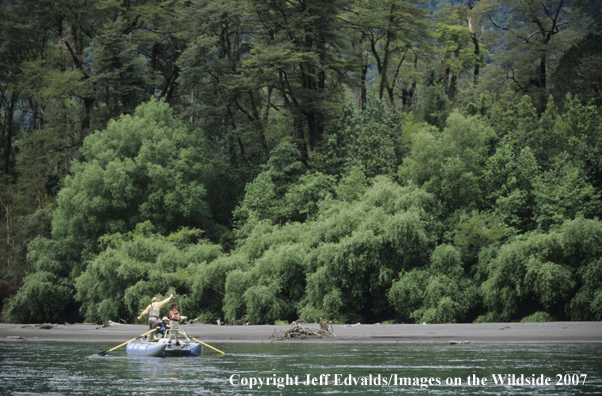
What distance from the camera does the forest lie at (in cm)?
3484

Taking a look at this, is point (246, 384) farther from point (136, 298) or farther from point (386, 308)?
point (136, 298)

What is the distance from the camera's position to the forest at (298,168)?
114 feet

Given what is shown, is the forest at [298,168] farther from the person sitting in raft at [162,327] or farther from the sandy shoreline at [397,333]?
the person sitting in raft at [162,327]

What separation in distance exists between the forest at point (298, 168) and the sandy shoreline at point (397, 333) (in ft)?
5.51

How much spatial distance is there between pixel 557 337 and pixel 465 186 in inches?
528

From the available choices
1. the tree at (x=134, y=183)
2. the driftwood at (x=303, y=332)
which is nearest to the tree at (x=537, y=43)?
the tree at (x=134, y=183)

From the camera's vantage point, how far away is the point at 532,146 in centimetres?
4066

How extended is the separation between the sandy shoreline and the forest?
168 cm

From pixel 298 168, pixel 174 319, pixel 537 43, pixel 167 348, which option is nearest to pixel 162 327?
pixel 167 348

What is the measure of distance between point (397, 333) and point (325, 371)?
1131 centimetres

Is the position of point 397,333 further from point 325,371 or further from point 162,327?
point 162,327

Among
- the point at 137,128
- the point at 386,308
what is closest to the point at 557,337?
the point at 386,308

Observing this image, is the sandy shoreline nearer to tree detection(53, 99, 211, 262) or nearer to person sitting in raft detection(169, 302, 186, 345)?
person sitting in raft detection(169, 302, 186, 345)

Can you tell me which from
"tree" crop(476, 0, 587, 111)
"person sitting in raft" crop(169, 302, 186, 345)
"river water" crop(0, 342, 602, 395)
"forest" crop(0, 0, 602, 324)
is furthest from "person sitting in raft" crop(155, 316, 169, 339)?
"tree" crop(476, 0, 587, 111)
